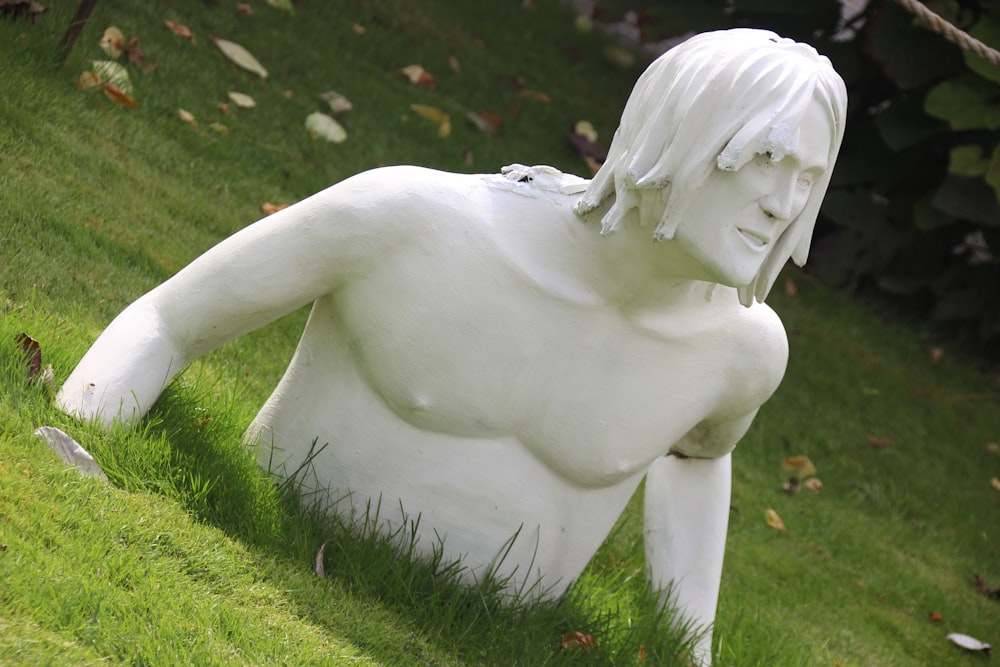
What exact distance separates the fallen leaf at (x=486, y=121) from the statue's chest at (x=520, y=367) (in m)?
3.52

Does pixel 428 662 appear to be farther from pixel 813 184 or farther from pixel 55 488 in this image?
pixel 813 184

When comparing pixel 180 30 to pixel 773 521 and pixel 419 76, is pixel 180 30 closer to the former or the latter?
pixel 419 76

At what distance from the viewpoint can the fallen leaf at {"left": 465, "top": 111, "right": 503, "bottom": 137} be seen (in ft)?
20.2

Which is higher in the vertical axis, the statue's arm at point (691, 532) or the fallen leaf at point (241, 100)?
the statue's arm at point (691, 532)

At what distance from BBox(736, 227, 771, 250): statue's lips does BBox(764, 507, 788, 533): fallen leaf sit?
262 cm

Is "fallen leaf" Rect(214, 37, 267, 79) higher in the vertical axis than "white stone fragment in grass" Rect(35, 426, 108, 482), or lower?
lower

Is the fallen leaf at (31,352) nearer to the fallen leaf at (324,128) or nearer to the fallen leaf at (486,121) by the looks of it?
the fallen leaf at (324,128)

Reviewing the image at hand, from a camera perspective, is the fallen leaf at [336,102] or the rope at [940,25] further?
the fallen leaf at [336,102]

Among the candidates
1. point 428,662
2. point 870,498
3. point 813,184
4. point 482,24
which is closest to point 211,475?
point 428,662

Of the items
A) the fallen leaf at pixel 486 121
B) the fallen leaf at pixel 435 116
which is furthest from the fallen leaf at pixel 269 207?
the fallen leaf at pixel 486 121

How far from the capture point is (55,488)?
242 centimetres

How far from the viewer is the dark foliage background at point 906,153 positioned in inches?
243

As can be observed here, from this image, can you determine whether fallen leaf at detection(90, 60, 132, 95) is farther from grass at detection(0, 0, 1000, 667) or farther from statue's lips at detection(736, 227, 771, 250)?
statue's lips at detection(736, 227, 771, 250)

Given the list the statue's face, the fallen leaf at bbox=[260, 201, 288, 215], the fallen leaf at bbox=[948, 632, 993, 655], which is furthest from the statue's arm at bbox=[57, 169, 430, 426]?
the fallen leaf at bbox=[948, 632, 993, 655]
